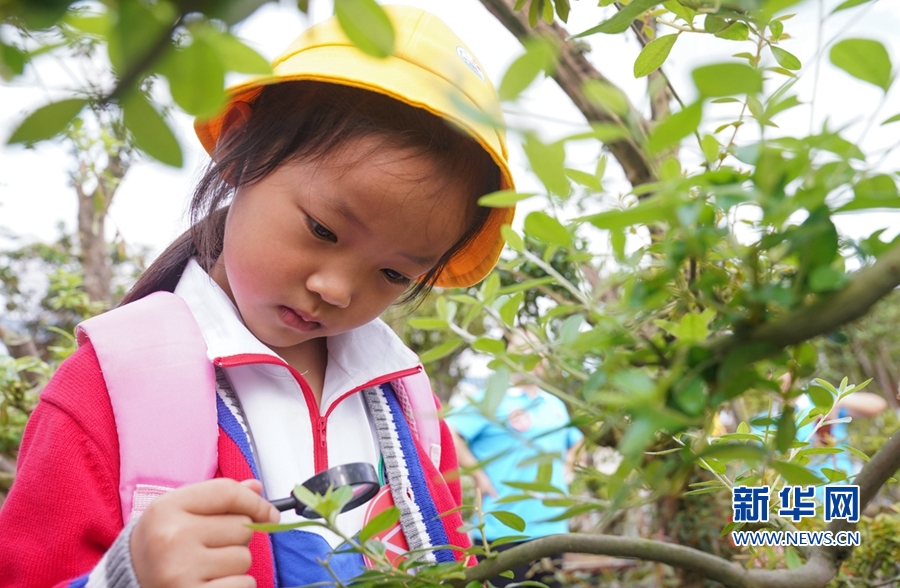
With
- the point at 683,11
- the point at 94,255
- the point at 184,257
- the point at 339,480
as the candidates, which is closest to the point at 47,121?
the point at 339,480

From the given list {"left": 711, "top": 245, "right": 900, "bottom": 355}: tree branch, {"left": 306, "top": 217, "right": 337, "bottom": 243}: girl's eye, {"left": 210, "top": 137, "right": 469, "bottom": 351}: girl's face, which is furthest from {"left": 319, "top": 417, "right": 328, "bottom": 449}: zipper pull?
{"left": 711, "top": 245, "right": 900, "bottom": 355}: tree branch

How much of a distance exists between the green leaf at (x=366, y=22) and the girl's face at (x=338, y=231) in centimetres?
56

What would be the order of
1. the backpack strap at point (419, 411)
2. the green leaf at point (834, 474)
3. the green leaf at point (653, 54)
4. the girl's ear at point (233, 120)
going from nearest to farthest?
the green leaf at point (653, 54), the green leaf at point (834, 474), the girl's ear at point (233, 120), the backpack strap at point (419, 411)

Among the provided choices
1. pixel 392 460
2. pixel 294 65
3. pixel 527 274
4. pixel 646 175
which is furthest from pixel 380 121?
pixel 527 274

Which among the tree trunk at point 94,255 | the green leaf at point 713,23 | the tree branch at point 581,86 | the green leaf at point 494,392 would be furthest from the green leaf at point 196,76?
the tree trunk at point 94,255

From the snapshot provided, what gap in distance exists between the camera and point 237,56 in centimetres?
25

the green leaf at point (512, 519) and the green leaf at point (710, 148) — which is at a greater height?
the green leaf at point (710, 148)

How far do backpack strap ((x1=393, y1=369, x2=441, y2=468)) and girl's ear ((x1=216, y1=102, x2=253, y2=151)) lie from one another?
0.47 metres

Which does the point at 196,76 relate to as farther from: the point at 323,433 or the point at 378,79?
the point at 323,433

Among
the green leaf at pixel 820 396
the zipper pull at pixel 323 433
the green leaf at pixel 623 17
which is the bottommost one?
the zipper pull at pixel 323 433

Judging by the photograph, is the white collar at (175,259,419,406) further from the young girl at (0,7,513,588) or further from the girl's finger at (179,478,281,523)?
the girl's finger at (179,478,281,523)

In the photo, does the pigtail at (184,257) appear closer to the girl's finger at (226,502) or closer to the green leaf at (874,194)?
the girl's finger at (226,502)

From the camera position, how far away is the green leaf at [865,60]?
325mm

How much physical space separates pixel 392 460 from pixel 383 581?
0.57 m
